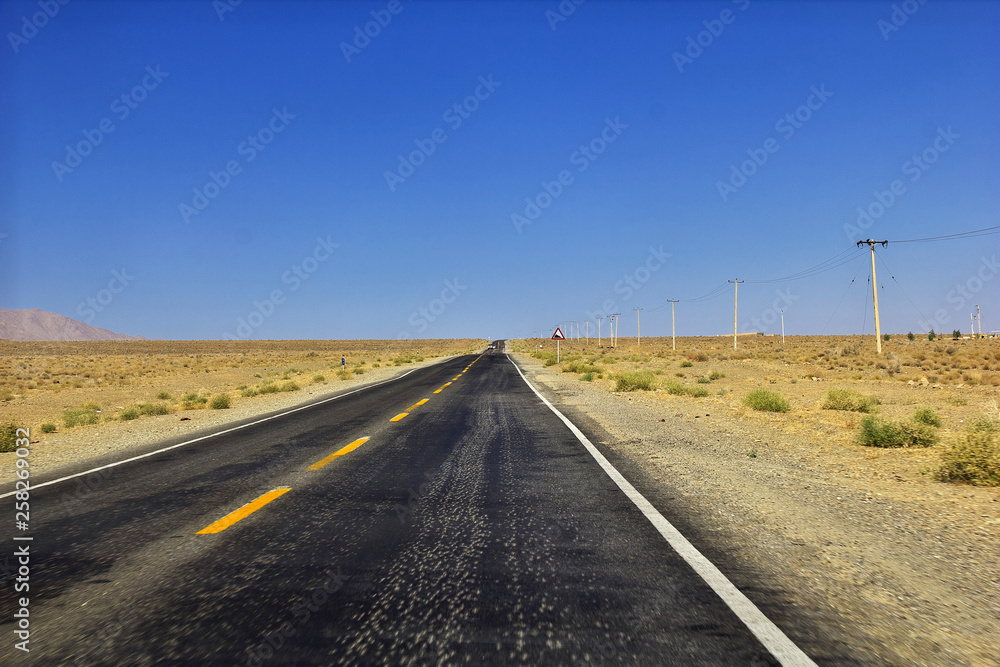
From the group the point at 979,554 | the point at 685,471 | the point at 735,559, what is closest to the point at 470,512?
the point at 735,559

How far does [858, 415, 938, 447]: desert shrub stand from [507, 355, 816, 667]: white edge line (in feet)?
17.9

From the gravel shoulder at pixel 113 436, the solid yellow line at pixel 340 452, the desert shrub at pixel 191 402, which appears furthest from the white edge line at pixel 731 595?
the desert shrub at pixel 191 402

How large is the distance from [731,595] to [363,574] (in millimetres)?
2337

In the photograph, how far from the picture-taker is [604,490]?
6.22 meters

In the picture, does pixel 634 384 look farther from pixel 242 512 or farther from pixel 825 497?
pixel 242 512

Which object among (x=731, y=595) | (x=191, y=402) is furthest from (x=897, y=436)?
(x=191, y=402)

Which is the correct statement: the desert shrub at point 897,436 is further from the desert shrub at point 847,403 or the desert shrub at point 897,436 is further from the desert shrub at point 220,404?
the desert shrub at point 220,404

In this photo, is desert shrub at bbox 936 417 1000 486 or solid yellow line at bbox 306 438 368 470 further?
solid yellow line at bbox 306 438 368 470

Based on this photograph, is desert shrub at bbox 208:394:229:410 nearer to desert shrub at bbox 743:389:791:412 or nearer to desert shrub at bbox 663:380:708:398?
desert shrub at bbox 663:380:708:398

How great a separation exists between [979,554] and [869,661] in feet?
7.95

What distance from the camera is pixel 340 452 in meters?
8.85

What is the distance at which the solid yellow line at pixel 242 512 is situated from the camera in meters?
4.94

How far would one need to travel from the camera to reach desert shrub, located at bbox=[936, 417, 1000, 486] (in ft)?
21.3

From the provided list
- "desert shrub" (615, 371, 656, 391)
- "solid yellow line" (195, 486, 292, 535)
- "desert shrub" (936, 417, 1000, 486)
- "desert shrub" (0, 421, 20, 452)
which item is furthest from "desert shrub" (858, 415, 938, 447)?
"desert shrub" (0, 421, 20, 452)
